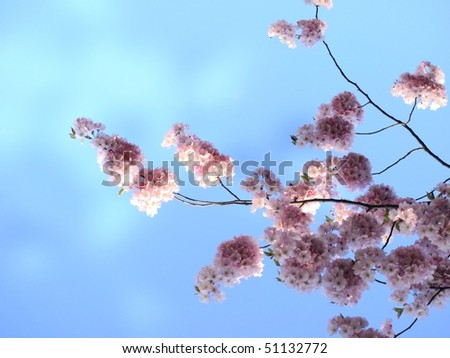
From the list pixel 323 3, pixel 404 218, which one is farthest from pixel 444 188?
pixel 323 3

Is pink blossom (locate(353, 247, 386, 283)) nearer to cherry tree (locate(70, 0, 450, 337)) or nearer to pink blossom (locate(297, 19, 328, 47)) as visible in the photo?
cherry tree (locate(70, 0, 450, 337))

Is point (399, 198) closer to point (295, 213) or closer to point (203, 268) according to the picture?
point (295, 213)

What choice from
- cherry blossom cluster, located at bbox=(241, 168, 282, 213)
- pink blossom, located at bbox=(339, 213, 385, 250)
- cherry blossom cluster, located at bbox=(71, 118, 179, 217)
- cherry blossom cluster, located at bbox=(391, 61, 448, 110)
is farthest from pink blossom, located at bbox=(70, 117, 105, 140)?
cherry blossom cluster, located at bbox=(391, 61, 448, 110)

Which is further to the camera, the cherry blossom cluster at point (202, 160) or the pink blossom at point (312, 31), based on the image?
the pink blossom at point (312, 31)

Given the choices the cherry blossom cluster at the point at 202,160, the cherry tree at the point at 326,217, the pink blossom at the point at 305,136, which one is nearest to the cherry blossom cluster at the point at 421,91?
the cherry tree at the point at 326,217

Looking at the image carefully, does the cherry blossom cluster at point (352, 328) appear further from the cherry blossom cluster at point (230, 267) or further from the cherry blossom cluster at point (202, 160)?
the cherry blossom cluster at point (202, 160)

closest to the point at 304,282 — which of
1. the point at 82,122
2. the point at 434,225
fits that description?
the point at 434,225
